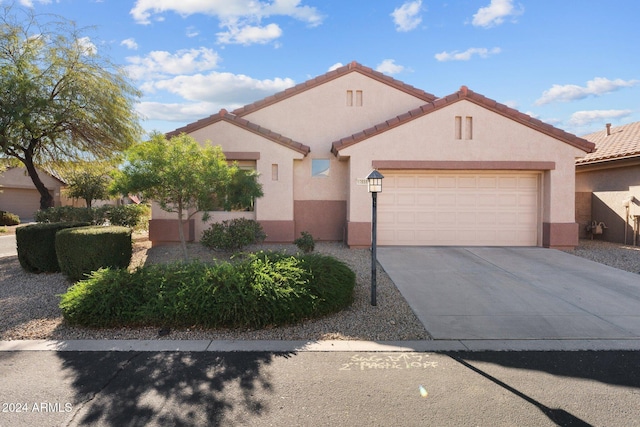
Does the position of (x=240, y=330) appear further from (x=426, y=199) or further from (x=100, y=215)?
(x=100, y=215)

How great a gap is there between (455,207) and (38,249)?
36.1 feet

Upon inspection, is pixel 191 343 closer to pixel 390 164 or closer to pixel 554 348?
pixel 554 348

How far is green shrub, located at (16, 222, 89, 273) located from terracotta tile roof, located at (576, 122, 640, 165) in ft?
54.0

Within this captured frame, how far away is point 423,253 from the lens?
10.8 metres

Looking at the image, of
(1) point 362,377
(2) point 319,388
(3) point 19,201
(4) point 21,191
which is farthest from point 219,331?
(4) point 21,191

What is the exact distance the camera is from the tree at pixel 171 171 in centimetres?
766

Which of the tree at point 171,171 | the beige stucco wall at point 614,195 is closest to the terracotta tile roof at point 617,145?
the beige stucco wall at point 614,195

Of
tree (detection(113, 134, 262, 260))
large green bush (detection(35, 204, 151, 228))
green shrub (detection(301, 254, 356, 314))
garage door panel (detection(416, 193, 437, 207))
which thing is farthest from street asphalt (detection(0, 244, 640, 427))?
large green bush (detection(35, 204, 151, 228))

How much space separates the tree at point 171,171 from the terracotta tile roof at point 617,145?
504 inches

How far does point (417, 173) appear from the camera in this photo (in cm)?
1198

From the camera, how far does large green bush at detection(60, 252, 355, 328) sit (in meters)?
5.34

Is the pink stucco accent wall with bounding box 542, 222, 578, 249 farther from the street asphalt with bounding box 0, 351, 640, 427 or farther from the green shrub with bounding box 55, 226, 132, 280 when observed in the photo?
the green shrub with bounding box 55, 226, 132, 280

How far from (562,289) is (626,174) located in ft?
27.7

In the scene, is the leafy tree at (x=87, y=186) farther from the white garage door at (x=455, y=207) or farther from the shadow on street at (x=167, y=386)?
the shadow on street at (x=167, y=386)
